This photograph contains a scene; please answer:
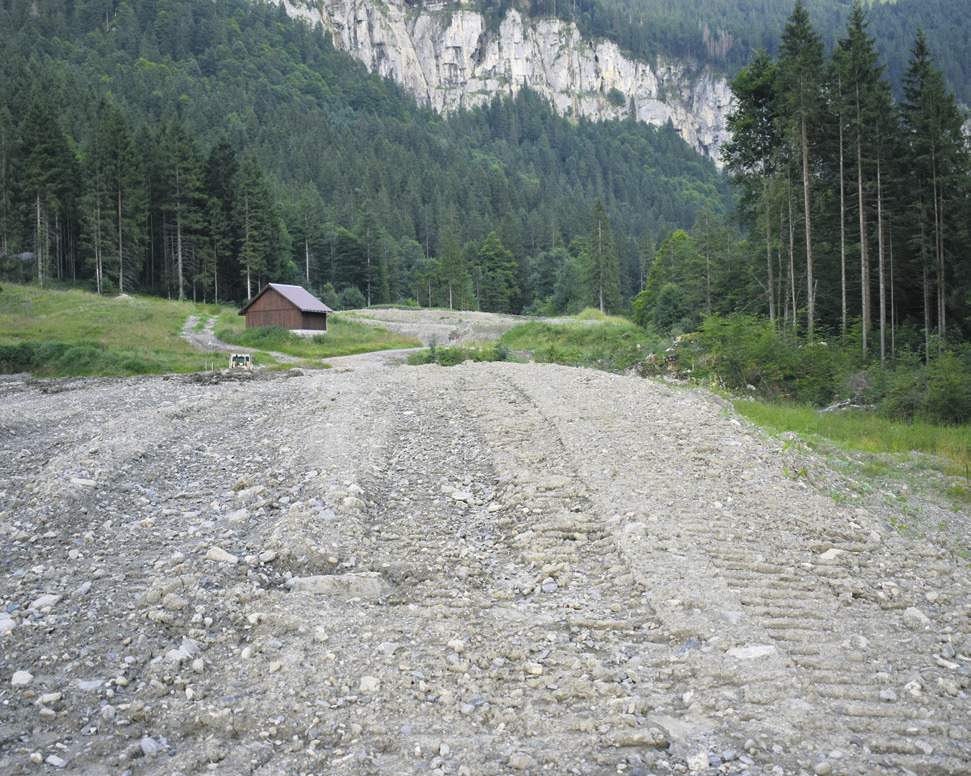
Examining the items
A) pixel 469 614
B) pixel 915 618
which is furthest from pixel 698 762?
pixel 915 618

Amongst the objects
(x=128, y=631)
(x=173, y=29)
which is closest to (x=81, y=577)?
(x=128, y=631)

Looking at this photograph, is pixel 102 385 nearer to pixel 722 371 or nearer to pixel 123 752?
pixel 123 752

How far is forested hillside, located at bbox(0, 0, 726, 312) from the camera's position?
63969 mm

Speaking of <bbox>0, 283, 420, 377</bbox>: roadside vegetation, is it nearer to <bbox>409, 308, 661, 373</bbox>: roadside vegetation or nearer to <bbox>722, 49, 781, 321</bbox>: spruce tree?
<bbox>409, 308, 661, 373</bbox>: roadside vegetation

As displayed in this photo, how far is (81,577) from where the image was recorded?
6.59 meters

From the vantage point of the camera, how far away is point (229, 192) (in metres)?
73.1

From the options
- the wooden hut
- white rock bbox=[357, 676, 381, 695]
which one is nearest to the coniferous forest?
the wooden hut

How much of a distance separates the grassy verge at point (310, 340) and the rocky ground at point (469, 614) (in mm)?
27425

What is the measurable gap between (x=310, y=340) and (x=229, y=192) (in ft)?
128

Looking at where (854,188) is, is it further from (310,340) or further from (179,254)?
(179,254)

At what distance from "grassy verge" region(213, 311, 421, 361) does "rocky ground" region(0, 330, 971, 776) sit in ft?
90.0

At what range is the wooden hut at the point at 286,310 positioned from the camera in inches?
1813

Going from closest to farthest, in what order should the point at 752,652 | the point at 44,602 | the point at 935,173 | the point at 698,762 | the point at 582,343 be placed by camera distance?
1. the point at 698,762
2. the point at 752,652
3. the point at 44,602
4. the point at 935,173
5. the point at 582,343

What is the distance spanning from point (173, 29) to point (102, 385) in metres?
219
